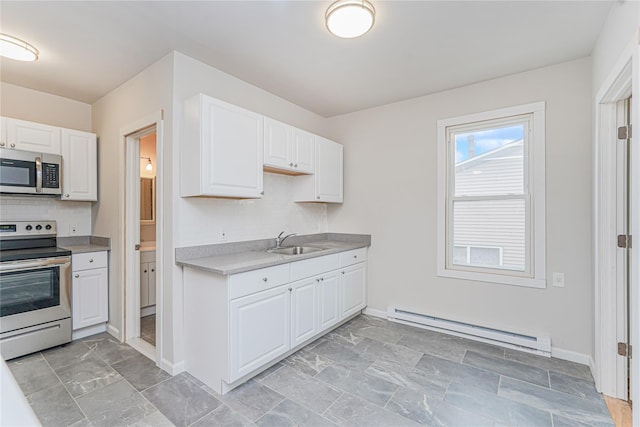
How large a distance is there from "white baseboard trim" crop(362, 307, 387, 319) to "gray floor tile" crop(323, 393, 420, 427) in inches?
64.0

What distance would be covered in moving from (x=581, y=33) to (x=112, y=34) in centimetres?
343

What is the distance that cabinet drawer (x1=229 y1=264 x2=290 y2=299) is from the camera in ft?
7.04

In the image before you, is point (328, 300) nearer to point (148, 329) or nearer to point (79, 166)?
point (148, 329)

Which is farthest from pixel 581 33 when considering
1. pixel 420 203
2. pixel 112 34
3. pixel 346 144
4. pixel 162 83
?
pixel 112 34

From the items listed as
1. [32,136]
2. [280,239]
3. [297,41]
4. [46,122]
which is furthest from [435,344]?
[46,122]

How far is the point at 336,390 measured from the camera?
2188 mm

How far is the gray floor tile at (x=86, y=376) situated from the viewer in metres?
2.21

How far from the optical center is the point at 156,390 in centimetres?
218

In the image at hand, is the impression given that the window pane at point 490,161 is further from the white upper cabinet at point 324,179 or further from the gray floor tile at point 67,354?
the gray floor tile at point 67,354

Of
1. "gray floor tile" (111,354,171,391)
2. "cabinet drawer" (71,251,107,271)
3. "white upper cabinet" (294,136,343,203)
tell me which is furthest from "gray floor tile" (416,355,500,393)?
"cabinet drawer" (71,251,107,271)

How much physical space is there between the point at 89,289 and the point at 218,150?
2149 mm

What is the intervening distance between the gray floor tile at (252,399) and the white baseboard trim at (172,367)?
531 mm

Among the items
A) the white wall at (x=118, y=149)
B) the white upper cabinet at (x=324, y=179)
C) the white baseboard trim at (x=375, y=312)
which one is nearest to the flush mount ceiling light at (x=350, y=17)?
the white wall at (x=118, y=149)

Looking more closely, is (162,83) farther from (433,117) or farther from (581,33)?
(581,33)
